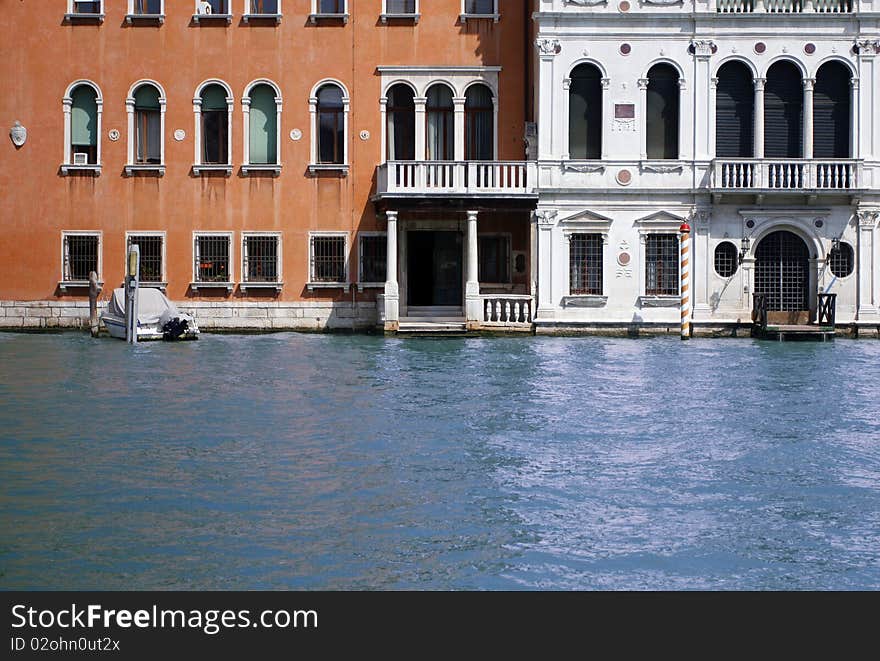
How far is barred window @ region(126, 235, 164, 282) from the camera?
28.6 m

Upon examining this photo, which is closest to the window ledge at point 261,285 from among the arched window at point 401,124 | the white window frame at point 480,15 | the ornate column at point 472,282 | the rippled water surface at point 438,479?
the arched window at point 401,124

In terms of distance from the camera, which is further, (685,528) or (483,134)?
(483,134)

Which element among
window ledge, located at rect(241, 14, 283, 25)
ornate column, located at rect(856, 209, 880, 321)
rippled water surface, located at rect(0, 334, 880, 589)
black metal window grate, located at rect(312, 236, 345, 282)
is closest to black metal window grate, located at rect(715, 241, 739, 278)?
ornate column, located at rect(856, 209, 880, 321)

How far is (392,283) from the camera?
1069 inches

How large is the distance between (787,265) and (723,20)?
221 inches

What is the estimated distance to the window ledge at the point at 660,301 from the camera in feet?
90.1

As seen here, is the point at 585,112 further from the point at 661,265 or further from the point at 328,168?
the point at 328,168

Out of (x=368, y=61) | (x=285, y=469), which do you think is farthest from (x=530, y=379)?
(x=368, y=61)

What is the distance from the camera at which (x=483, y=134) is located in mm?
28688

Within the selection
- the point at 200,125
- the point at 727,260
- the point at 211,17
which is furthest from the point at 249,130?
the point at 727,260

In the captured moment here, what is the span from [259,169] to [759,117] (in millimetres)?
11246

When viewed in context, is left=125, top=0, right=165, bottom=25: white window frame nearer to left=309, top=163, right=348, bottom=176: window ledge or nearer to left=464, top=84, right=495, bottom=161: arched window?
left=309, top=163, right=348, bottom=176: window ledge
